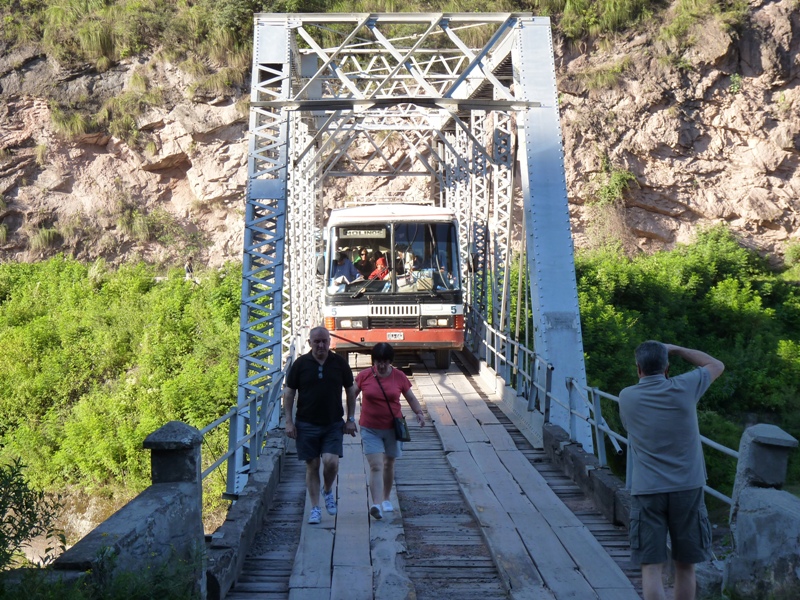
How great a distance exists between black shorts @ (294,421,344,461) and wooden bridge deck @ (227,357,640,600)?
0.64 m

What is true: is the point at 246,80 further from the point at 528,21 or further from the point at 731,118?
the point at 528,21

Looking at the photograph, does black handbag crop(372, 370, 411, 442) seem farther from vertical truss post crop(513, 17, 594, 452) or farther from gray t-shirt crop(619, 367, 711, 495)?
vertical truss post crop(513, 17, 594, 452)

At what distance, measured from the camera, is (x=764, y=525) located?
15.1 feet

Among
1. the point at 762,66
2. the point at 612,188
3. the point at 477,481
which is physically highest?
the point at 762,66

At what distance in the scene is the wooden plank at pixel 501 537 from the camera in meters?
5.97

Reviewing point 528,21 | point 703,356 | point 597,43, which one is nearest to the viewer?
point 703,356

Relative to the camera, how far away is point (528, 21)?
12273 millimetres

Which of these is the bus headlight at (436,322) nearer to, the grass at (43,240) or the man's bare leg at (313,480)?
the man's bare leg at (313,480)

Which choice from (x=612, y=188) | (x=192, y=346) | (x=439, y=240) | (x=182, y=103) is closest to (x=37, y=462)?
(x=192, y=346)

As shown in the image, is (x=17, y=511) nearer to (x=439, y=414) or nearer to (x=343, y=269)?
(x=439, y=414)

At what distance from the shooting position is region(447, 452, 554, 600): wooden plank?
19.6 feet

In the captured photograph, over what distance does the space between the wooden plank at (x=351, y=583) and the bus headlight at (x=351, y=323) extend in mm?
9449

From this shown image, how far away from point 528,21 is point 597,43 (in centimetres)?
2182

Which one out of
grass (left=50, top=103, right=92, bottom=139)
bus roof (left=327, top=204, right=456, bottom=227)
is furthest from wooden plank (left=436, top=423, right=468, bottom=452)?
grass (left=50, top=103, right=92, bottom=139)
